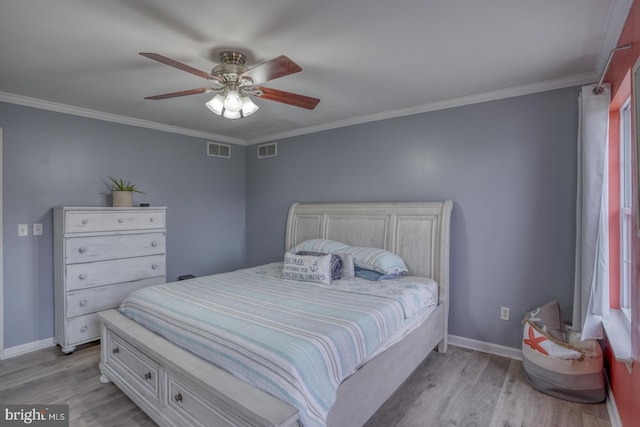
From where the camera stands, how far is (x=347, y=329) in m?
1.89

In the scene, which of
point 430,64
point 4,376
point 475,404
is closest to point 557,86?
point 430,64

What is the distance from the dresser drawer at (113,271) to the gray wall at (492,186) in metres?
2.40

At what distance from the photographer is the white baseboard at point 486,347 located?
2.95 meters

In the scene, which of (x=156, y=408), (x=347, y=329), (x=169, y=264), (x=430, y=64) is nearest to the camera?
(x=347, y=329)

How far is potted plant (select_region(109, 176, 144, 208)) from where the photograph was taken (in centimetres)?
353

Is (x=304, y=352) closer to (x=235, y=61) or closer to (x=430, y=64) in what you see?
(x=235, y=61)

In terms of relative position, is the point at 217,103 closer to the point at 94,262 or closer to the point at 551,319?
the point at 94,262

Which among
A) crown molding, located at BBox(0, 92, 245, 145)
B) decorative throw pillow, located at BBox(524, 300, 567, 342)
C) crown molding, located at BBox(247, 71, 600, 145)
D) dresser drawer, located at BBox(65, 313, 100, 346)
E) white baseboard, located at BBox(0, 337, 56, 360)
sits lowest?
white baseboard, located at BBox(0, 337, 56, 360)

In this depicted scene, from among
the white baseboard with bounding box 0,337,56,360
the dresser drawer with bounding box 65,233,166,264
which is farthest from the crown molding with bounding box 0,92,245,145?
the white baseboard with bounding box 0,337,56,360

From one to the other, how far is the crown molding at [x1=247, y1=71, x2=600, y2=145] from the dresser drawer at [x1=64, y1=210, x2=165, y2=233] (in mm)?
2127

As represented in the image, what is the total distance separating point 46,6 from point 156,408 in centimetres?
236

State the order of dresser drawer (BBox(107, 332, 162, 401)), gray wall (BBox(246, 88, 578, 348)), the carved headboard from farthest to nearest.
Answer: the carved headboard < gray wall (BBox(246, 88, 578, 348)) < dresser drawer (BBox(107, 332, 162, 401))

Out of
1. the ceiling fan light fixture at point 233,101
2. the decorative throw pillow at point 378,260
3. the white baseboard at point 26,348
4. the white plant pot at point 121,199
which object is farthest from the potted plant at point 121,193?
the decorative throw pillow at point 378,260

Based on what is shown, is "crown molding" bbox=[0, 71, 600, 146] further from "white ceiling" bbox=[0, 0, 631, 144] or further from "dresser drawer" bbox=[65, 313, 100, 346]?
"dresser drawer" bbox=[65, 313, 100, 346]
